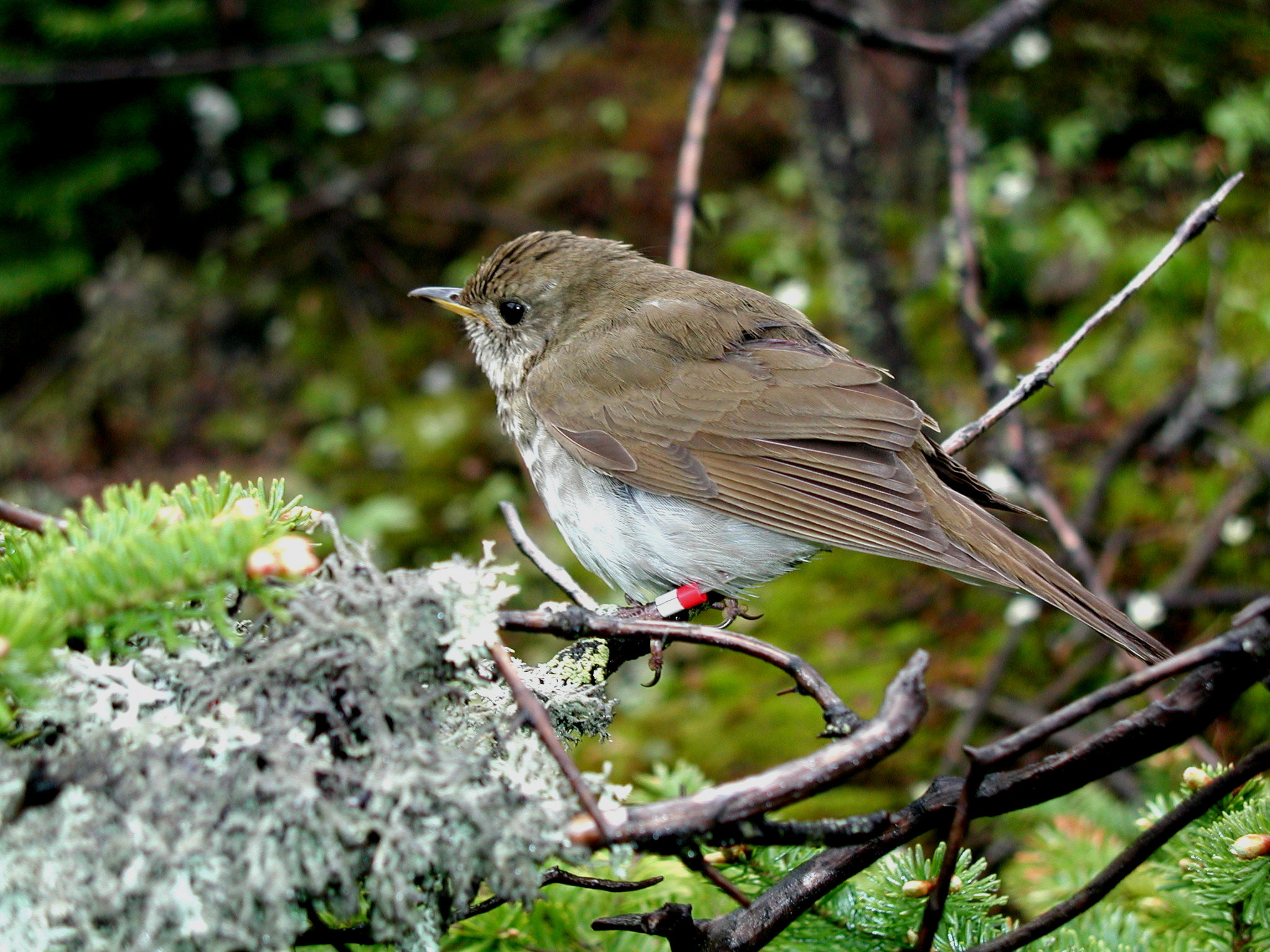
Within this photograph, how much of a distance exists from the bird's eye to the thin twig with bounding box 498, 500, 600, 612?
171 centimetres

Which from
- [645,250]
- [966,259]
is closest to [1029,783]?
[966,259]

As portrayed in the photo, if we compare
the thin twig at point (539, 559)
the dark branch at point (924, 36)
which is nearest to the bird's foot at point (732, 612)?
the thin twig at point (539, 559)

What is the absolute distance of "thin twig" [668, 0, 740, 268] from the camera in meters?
3.30

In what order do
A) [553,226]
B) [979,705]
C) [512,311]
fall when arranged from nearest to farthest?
[512,311]
[979,705]
[553,226]

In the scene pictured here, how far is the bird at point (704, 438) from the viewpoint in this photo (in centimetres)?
272

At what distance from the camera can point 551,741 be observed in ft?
3.95

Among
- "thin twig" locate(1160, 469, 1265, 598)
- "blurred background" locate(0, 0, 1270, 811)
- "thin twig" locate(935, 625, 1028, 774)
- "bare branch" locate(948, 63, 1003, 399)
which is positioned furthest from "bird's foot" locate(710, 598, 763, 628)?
"thin twig" locate(1160, 469, 1265, 598)

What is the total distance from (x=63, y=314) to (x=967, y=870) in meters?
7.10

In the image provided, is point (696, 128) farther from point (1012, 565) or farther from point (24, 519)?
point (24, 519)

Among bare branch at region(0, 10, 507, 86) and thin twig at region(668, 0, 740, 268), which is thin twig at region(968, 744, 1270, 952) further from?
bare branch at region(0, 10, 507, 86)

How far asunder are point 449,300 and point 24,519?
2.51 meters

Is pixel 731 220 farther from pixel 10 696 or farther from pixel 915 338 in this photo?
pixel 10 696

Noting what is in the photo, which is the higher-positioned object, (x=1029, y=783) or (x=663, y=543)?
(x=663, y=543)

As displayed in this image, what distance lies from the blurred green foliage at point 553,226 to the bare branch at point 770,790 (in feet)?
10.2
